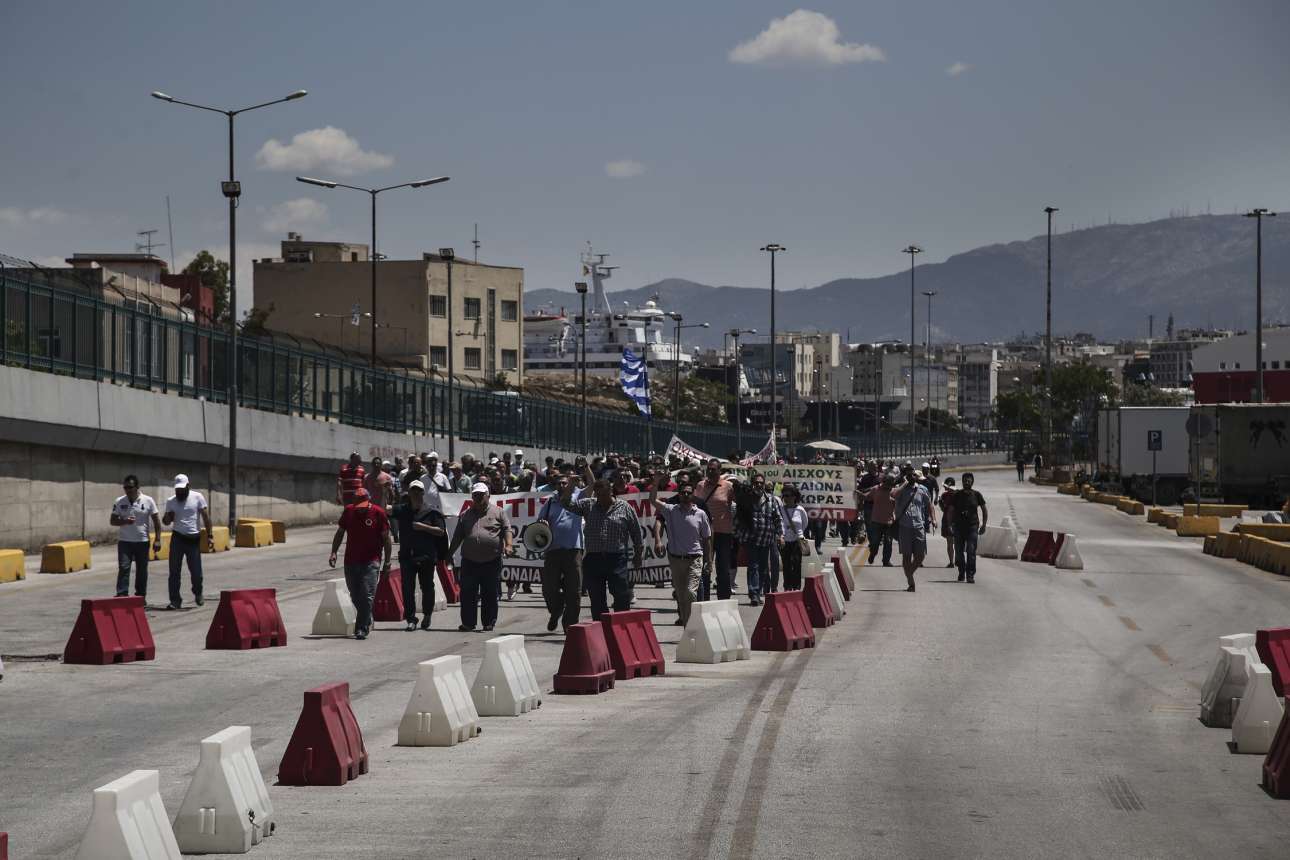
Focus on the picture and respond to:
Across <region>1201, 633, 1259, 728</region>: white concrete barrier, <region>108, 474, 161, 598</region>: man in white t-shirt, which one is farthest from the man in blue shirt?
<region>1201, 633, 1259, 728</region>: white concrete barrier

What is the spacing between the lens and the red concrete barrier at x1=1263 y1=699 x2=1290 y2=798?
36.3ft

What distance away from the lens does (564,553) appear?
1997cm

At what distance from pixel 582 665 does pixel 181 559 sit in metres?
8.37

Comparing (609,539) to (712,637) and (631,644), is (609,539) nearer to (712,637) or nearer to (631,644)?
(712,637)

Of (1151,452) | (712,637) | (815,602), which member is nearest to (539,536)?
(712,637)

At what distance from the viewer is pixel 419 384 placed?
60.4 m

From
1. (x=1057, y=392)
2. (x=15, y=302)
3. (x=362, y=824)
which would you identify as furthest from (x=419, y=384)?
(x=1057, y=392)

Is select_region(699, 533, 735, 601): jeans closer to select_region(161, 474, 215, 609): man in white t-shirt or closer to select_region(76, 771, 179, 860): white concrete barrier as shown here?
select_region(161, 474, 215, 609): man in white t-shirt

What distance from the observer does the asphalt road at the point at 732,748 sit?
9797 mm

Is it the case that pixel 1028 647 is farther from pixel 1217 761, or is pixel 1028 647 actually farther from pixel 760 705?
pixel 1217 761

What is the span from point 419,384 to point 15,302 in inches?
1052

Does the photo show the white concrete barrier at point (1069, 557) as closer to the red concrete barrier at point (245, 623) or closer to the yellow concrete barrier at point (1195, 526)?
the yellow concrete barrier at point (1195, 526)

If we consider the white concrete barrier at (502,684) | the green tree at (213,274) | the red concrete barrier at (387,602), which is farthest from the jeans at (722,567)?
the green tree at (213,274)

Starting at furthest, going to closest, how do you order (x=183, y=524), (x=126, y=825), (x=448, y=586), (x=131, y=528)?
(x=448, y=586)
(x=131, y=528)
(x=183, y=524)
(x=126, y=825)
